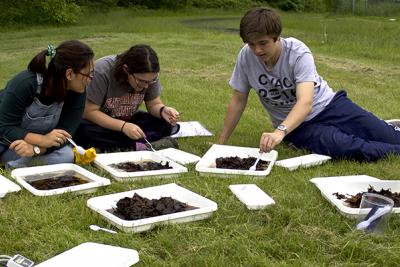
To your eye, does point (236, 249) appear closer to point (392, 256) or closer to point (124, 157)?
point (392, 256)

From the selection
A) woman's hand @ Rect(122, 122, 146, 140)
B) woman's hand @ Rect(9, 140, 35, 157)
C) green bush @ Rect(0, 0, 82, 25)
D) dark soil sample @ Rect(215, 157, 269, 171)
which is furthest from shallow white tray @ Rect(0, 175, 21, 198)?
green bush @ Rect(0, 0, 82, 25)

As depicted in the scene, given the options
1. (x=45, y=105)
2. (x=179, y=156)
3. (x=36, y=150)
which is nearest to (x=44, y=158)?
(x=36, y=150)

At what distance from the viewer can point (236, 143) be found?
4363 mm

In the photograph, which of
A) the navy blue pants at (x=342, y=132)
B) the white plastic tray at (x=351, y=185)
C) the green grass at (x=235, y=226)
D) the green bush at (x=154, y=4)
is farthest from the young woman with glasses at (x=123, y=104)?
the green bush at (x=154, y=4)

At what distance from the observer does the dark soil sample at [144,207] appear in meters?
2.49

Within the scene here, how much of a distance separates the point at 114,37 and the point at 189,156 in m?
11.8

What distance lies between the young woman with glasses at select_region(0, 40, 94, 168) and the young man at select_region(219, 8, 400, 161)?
1.09m

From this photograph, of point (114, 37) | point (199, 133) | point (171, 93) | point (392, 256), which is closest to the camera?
point (392, 256)

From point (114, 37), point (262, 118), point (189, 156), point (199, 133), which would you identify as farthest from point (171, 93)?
→ point (114, 37)

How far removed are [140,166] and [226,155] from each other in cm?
63

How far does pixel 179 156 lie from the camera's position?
373 centimetres

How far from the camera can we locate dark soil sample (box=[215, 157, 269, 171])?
3.43 metres

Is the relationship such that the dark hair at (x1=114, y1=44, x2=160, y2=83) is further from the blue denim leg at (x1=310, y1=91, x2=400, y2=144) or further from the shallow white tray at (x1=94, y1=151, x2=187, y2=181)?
the blue denim leg at (x1=310, y1=91, x2=400, y2=144)

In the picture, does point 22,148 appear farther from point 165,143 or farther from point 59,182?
point 165,143
